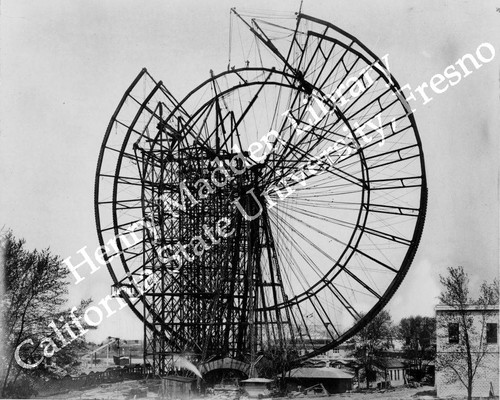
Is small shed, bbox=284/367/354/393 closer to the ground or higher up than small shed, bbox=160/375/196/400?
closer to the ground

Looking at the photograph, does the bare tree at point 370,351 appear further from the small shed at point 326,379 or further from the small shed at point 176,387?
the small shed at point 176,387

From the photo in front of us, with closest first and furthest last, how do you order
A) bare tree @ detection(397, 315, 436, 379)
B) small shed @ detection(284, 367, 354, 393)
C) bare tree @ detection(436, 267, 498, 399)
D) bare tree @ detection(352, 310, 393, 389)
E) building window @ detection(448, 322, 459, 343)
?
1. bare tree @ detection(436, 267, 498, 399)
2. building window @ detection(448, 322, 459, 343)
3. small shed @ detection(284, 367, 354, 393)
4. bare tree @ detection(352, 310, 393, 389)
5. bare tree @ detection(397, 315, 436, 379)

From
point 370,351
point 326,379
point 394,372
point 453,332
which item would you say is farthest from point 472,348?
point 394,372

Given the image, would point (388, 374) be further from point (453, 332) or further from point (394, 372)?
point (453, 332)

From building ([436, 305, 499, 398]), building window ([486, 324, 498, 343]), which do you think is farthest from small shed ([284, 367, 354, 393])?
building window ([486, 324, 498, 343])

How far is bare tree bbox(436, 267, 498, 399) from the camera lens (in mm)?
24875

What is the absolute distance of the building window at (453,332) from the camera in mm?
25766

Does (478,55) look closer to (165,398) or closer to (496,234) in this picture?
(496,234)

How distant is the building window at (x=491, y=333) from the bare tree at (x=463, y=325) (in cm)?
19

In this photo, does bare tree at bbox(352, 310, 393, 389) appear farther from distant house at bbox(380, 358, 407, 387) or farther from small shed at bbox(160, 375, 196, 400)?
small shed at bbox(160, 375, 196, 400)

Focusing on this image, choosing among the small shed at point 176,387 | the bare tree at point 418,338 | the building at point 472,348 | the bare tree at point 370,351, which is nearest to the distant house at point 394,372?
the bare tree at point 370,351

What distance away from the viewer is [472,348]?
25.8 m

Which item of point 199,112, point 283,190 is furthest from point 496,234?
point 199,112

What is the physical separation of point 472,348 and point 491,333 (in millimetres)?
944
